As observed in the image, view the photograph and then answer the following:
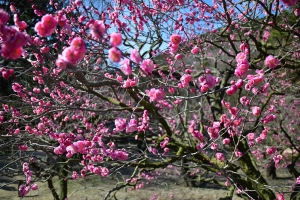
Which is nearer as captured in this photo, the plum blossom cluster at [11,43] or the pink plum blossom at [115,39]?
the plum blossom cluster at [11,43]

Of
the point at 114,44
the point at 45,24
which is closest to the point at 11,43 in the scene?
the point at 45,24

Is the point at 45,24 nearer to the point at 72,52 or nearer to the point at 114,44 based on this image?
the point at 72,52

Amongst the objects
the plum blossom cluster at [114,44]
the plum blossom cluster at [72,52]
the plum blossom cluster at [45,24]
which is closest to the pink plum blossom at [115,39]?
the plum blossom cluster at [114,44]

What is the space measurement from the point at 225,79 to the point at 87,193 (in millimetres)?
5548

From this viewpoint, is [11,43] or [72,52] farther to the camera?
[72,52]

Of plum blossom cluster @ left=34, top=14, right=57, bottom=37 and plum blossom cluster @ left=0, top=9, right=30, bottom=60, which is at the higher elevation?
plum blossom cluster @ left=34, top=14, right=57, bottom=37

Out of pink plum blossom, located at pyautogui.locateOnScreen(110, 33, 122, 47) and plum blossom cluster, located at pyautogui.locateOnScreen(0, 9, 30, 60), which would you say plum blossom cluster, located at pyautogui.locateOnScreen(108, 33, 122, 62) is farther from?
plum blossom cluster, located at pyautogui.locateOnScreen(0, 9, 30, 60)

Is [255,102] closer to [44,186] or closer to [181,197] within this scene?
[181,197]

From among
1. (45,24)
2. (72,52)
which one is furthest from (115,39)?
(45,24)

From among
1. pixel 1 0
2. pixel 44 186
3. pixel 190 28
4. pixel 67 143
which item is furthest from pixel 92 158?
pixel 1 0

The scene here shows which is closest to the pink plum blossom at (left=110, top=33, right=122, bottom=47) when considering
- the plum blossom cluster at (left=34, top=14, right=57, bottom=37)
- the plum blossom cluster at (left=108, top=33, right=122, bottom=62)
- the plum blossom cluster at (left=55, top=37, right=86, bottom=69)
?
the plum blossom cluster at (left=108, top=33, right=122, bottom=62)

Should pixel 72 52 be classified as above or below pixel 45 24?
below

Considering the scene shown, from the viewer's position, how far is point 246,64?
2.12 m

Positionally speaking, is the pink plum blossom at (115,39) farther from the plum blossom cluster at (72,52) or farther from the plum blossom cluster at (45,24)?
the plum blossom cluster at (45,24)
